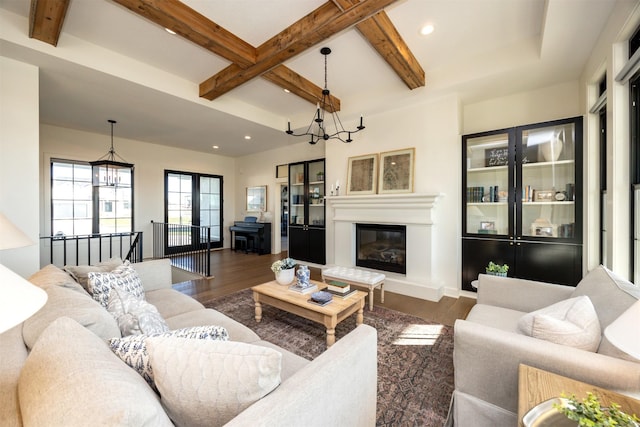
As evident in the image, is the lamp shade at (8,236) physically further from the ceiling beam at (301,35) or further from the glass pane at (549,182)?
the glass pane at (549,182)

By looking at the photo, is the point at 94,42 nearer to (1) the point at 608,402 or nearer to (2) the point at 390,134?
(2) the point at 390,134

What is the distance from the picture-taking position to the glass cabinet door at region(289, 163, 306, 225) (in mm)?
6027

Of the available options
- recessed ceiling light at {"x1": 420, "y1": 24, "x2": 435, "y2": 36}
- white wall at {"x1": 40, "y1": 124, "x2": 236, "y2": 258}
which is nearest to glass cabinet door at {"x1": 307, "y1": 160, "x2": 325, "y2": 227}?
recessed ceiling light at {"x1": 420, "y1": 24, "x2": 435, "y2": 36}

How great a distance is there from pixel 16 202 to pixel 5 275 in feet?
11.0

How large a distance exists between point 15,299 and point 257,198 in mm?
7188

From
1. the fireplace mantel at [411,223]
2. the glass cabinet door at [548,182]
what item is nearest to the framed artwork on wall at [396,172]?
the fireplace mantel at [411,223]

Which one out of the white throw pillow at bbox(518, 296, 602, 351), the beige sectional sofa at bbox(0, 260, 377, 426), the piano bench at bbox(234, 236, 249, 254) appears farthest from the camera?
the piano bench at bbox(234, 236, 249, 254)

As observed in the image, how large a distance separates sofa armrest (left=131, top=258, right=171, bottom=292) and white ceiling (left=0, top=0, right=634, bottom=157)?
92.3 inches

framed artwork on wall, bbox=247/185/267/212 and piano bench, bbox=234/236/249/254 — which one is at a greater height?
framed artwork on wall, bbox=247/185/267/212

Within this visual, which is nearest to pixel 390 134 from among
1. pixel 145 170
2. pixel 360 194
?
pixel 360 194

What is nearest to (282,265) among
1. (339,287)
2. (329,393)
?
(339,287)

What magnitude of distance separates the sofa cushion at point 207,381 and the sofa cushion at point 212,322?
83 cm

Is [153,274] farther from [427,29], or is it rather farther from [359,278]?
[427,29]

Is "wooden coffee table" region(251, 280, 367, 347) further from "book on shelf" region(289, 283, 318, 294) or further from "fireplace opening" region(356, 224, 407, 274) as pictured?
"fireplace opening" region(356, 224, 407, 274)
